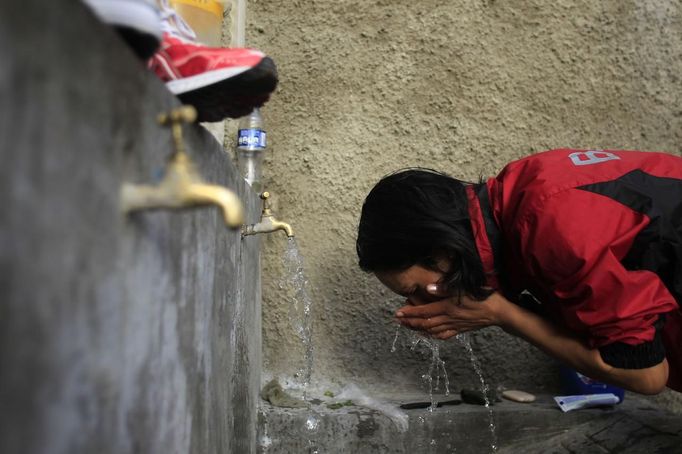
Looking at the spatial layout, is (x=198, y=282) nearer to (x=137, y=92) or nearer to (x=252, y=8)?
(x=137, y=92)

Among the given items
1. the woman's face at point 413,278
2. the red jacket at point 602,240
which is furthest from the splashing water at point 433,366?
the red jacket at point 602,240

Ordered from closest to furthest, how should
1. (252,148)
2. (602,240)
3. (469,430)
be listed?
(602,240)
(469,430)
(252,148)

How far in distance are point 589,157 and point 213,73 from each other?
936 millimetres

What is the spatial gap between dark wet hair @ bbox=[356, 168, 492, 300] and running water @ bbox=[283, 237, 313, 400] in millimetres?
558

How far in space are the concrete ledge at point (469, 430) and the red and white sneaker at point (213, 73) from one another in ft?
3.74

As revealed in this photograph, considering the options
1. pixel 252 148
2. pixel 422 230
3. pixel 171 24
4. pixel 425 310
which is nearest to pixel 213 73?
pixel 171 24

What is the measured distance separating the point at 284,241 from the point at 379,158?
0.42 m

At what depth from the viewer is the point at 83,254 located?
465 millimetres

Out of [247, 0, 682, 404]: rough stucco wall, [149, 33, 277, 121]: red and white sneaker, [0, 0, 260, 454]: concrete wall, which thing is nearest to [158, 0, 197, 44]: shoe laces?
[149, 33, 277, 121]: red and white sneaker

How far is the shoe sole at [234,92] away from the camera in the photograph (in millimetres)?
769

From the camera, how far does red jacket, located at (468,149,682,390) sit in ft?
3.92

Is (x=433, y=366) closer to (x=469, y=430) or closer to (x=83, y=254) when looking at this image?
(x=469, y=430)

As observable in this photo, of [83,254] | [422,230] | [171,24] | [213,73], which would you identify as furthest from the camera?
[422,230]

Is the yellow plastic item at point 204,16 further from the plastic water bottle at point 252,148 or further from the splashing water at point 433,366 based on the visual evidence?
the splashing water at point 433,366
